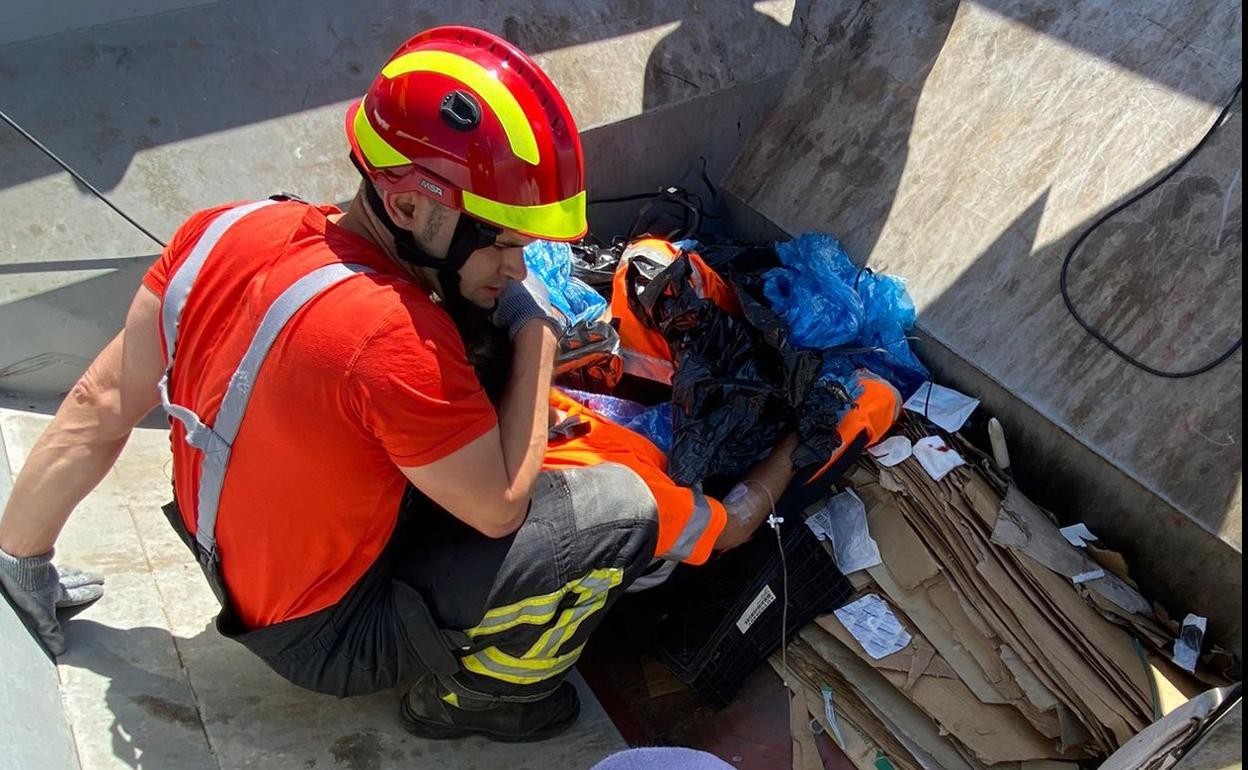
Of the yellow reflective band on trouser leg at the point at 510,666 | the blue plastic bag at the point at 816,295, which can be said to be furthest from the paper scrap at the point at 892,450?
the yellow reflective band on trouser leg at the point at 510,666

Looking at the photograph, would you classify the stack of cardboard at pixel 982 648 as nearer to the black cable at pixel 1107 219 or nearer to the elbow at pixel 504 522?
the black cable at pixel 1107 219

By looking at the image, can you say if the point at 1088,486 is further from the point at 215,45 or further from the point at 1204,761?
the point at 215,45

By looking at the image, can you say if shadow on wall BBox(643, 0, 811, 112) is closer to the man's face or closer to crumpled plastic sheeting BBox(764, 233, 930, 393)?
crumpled plastic sheeting BBox(764, 233, 930, 393)

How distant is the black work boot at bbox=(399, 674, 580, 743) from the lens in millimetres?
2693

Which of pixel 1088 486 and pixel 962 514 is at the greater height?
pixel 1088 486

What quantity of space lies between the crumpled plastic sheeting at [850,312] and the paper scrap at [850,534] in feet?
1.53

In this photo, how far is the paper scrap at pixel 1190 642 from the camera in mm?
2834

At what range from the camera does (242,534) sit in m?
2.28

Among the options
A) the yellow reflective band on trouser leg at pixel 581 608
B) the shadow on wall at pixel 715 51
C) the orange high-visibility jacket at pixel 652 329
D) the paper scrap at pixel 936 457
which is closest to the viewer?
the yellow reflective band on trouser leg at pixel 581 608

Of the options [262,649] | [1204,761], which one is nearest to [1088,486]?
[1204,761]

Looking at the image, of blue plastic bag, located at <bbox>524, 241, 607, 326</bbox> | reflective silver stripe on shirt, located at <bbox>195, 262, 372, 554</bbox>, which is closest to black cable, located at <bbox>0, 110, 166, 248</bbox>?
blue plastic bag, located at <bbox>524, 241, 607, 326</bbox>

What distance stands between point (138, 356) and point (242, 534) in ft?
1.62

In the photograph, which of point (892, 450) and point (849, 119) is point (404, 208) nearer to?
point (892, 450)

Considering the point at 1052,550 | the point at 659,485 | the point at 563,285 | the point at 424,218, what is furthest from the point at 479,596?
the point at 1052,550
